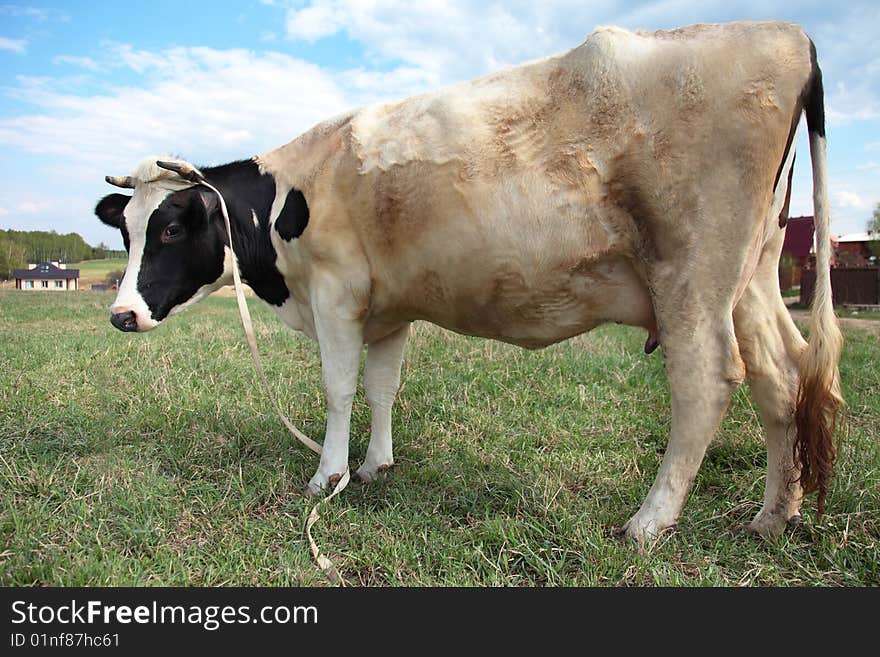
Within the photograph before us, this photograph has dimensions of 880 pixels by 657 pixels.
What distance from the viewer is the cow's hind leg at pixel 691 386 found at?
9.36ft

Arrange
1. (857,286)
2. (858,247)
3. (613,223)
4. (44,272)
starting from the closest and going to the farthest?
(613,223) < (857,286) < (44,272) < (858,247)

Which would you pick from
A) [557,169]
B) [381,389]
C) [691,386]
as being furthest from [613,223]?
[381,389]

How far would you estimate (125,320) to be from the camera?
3684 mm

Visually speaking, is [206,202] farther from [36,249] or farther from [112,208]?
[36,249]

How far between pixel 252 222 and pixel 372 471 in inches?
69.5

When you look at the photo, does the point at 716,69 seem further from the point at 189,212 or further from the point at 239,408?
the point at 239,408

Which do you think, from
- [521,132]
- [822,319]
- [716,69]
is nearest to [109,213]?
[521,132]

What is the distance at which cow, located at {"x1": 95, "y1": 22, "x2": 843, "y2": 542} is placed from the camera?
2.73 metres

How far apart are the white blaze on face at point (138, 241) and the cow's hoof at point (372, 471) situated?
157 centimetres

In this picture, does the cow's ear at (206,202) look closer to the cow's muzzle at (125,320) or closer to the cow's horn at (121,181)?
the cow's horn at (121,181)

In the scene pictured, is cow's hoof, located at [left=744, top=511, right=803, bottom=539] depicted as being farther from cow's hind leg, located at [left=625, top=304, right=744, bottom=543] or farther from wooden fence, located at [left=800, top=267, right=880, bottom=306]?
wooden fence, located at [left=800, top=267, right=880, bottom=306]

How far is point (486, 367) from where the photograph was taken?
6.04 m

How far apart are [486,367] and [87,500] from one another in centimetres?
366

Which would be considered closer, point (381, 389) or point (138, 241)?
point (138, 241)
